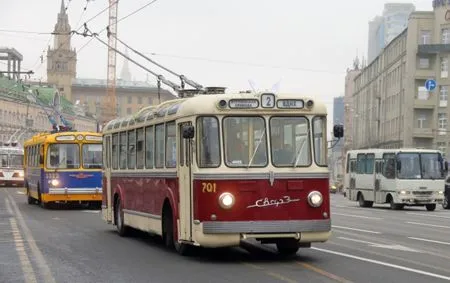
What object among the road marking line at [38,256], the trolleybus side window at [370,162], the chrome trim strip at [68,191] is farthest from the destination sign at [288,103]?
the trolleybus side window at [370,162]

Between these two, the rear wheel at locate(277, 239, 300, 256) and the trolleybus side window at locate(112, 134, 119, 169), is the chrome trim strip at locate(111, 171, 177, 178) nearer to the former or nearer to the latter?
the trolleybus side window at locate(112, 134, 119, 169)

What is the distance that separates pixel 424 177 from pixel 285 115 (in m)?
23.7

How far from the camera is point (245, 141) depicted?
42.1ft

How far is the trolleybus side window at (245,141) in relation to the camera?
41.9 feet

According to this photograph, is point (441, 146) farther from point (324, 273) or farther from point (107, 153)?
point (324, 273)

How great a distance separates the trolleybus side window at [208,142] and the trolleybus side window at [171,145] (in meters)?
1.12

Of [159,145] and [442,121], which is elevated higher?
[442,121]

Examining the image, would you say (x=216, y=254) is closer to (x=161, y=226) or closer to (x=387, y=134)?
(x=161, y=226)

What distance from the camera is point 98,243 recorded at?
16.3 metres

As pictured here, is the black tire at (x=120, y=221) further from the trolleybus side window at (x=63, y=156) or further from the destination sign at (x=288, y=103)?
the trolleybus side window at (x=63, y=156)

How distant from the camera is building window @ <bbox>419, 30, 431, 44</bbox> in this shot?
86.4 meters

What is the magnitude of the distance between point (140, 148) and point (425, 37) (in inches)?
2943

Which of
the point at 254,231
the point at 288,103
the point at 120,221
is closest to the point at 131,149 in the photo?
the point at 120,221

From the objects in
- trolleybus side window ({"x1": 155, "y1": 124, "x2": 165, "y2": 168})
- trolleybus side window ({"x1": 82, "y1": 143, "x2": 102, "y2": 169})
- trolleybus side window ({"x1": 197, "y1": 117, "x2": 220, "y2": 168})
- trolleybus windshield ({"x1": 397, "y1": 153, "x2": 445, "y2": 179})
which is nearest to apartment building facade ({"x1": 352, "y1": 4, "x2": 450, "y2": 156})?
trolleybus windshield ({"x1": 397, "y1": 153, "x2": 445, "y2": 179})
